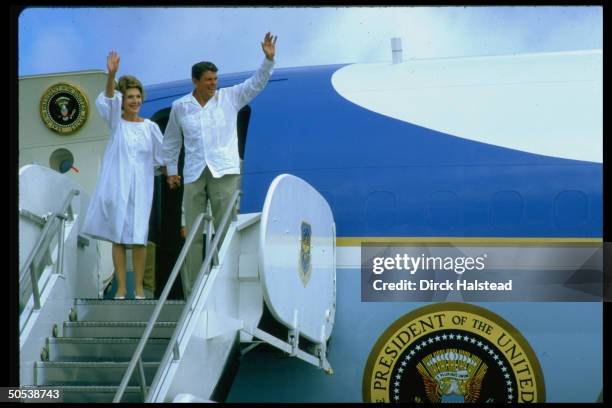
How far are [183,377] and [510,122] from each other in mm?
2552

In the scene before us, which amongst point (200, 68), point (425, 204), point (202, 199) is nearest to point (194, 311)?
point (202, 199)

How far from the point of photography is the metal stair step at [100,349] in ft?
18.7

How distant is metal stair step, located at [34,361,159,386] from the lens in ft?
18.2

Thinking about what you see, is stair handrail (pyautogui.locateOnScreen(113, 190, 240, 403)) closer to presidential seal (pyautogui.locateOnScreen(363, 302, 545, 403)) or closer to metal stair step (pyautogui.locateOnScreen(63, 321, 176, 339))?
metal stair step (pyautogui.locateOnScreen(63, 321, 176, 339))

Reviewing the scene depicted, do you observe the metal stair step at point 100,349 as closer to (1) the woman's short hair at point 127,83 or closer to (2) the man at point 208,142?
(2) the man at point 208,142

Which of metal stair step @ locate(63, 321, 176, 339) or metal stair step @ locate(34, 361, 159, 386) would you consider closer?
metal stair step @ locate(34, 361, 159, 386)

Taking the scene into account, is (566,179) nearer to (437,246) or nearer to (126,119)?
(437,246)

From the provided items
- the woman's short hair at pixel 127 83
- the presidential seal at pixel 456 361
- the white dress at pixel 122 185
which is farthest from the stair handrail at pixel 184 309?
the presidential seal at pixel 456 361

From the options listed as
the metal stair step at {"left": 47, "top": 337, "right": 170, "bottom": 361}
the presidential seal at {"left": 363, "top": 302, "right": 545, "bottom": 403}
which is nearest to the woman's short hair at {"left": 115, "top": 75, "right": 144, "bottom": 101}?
the metal stair step at {"left": 47, "top": 337, "right": 170, "bottom": 361}

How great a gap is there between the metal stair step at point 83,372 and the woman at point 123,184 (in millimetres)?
653

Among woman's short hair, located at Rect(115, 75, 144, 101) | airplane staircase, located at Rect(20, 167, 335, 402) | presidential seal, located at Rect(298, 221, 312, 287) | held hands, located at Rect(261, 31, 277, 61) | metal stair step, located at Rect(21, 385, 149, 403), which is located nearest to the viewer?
airplane staircase, located at Rect(20, 167, 335, 402)

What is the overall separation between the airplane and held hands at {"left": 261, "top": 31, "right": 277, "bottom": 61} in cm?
66

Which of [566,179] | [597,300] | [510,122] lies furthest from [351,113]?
[597,300]

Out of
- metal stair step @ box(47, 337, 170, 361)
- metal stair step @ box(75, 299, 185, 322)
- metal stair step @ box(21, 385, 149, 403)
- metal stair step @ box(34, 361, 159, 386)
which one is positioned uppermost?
metal stair step @ box(75, 299, 185, 322)
